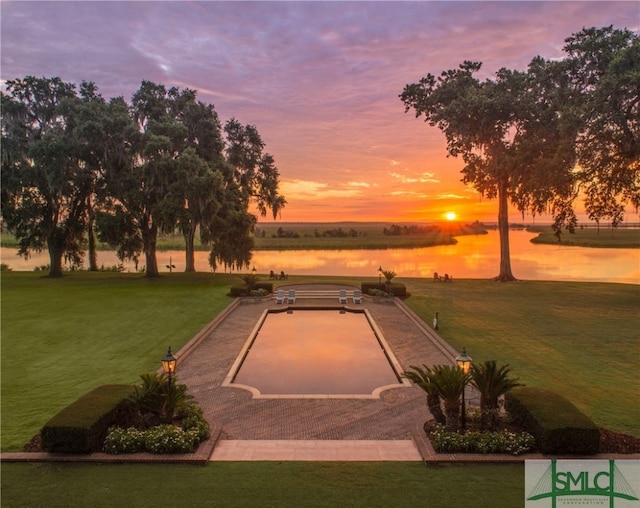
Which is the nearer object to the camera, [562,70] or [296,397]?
[296,397]

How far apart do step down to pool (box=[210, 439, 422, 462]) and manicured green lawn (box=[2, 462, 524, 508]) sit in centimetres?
34

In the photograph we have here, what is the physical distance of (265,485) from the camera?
8.64 meters

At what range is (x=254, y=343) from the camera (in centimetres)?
2117

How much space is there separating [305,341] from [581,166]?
20155mm

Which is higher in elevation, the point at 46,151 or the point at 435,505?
the point at 46,151

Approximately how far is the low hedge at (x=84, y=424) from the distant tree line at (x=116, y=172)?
991 inches

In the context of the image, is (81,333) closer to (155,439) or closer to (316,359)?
(316,359)

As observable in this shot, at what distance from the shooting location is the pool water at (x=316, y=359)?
15258 millimetres

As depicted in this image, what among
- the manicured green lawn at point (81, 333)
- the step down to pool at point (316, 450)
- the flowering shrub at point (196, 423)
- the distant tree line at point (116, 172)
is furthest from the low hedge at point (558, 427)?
the distant tree line at point (116, 172)

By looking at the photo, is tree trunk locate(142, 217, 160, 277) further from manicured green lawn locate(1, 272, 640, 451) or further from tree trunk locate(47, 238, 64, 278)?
tree trunk locate(47, 238, 64, 278)

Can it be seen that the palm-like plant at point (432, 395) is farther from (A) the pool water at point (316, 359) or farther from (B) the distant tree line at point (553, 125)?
(B) the distant tree line at point (553, 125)

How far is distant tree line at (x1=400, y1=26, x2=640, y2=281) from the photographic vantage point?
2598 centimetres

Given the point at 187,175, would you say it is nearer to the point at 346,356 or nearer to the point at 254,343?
the point at 254,343

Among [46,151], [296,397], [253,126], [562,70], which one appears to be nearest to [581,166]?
[562,70]
